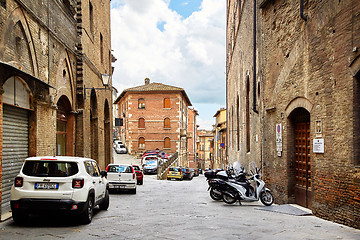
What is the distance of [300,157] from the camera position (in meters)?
10.5

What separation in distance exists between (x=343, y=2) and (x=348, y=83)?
1779 mm

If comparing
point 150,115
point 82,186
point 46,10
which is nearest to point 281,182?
point 82,186

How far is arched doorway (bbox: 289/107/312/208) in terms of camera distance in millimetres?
9914

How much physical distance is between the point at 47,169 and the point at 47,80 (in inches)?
197

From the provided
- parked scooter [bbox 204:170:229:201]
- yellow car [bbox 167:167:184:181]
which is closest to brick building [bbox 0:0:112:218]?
parked scooter [bbox 204:170:229:201]

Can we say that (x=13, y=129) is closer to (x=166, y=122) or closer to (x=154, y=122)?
(x=154, y=122)

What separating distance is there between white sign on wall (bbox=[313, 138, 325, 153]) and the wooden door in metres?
0.97

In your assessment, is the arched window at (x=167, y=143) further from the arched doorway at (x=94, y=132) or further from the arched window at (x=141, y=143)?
the arched doorway at (x=94, y=132)

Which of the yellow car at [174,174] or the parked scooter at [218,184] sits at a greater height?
the parked scooter at [218,184]

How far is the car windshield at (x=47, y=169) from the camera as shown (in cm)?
761

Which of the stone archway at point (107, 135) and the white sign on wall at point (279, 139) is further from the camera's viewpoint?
the stone archway at point (107, 135)

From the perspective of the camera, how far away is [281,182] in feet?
36.8

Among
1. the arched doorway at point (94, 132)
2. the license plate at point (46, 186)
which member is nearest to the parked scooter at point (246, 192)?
the license plate at point (46, 186)

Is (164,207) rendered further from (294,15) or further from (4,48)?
(294,15)
